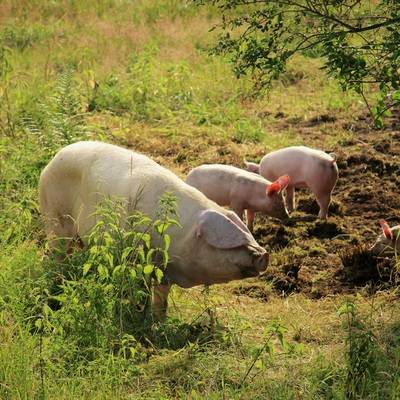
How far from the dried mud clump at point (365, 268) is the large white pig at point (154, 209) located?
1505 millimetres

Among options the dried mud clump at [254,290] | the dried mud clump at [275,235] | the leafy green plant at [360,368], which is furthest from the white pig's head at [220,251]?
the dried mud clump at [275,235]

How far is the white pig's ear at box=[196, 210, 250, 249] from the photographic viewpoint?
5306 millimetres

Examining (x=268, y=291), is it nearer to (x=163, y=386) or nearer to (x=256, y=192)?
(x=256, y=192)

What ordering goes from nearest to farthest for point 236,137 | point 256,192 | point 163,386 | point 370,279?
point 163,386 → point 370,279 → point 256,192 → point 236,137

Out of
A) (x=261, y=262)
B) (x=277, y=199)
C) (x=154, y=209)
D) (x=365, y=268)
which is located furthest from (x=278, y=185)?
(x=261, y=262)

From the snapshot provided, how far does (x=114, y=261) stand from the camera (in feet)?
17.5

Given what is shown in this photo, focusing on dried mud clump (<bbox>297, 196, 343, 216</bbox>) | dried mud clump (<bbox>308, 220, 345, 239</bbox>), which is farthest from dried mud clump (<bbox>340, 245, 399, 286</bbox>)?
dried mud clump (<bbox>297, 196, 343, 216</bbox>)

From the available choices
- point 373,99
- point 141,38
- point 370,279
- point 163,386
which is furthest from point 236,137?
point 163,386

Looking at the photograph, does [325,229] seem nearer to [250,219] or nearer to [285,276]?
[250,219]

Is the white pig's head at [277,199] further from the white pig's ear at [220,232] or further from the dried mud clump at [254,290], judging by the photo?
the white pig's ear at [220,232]

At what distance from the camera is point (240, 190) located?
770cm

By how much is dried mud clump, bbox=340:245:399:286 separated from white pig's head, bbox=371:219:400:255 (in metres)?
0.05

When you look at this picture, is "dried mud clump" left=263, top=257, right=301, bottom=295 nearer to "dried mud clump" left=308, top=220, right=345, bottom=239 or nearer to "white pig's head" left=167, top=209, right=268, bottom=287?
"dried mud clump" left=308, top=220, right=345, bottom=239

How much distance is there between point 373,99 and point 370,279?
509 centimetres
